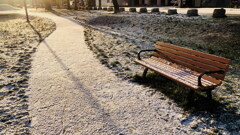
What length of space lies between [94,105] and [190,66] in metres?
2.35

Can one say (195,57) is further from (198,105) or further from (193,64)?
(198,105)

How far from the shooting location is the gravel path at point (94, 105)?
3367 millimetres

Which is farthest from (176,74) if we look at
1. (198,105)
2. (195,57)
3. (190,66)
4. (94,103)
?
(94,103)

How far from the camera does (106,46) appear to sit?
8.84 m

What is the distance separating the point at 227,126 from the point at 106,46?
631cm

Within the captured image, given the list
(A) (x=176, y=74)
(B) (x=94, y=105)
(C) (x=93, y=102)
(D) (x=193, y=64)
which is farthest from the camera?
(D) (x=193, y=64)

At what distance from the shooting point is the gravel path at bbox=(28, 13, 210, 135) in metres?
3.37

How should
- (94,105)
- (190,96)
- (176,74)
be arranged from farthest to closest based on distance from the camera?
(176,74) → (94,105) → (190,96)

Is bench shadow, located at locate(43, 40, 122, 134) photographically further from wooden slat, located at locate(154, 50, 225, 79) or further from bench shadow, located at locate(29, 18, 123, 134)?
wooden slat, located at locate(154, 50, 225, 79)

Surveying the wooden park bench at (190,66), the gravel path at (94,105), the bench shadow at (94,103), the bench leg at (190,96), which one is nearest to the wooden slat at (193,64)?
the wooden park bench at (190,66)

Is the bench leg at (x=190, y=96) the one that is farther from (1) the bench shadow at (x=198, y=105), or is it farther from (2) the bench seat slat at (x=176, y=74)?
(2) the bench seat slat at (x=176, y=74)

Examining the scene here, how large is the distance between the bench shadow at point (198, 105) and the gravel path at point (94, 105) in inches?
7.4

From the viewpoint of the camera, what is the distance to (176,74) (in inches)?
171

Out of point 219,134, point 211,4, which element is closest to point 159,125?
point 219,134
